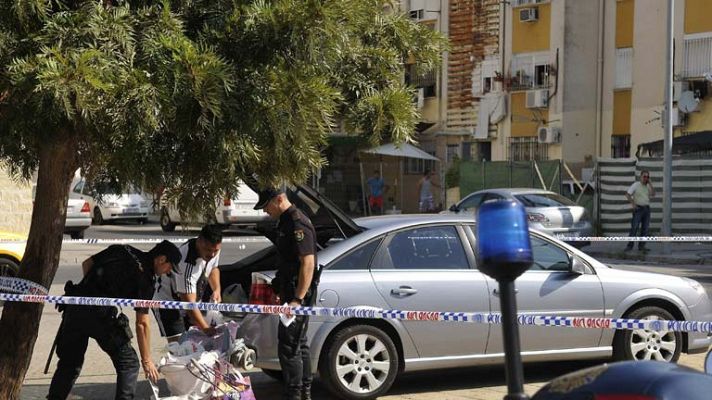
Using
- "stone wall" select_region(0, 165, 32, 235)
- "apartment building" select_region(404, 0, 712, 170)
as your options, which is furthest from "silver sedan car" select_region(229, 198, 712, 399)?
"apartment building" select_region(404, 0, 712, 170)

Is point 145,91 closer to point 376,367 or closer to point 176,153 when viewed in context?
point 176,153

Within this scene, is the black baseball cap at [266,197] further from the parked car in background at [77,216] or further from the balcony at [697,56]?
the balcony at [697,56]

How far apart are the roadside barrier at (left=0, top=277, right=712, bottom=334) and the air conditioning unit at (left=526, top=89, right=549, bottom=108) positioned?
2510 centimetres

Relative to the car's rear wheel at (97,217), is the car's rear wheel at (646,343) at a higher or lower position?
higher

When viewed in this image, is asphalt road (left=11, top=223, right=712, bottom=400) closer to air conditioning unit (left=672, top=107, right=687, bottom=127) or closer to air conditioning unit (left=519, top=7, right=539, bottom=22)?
air conditioning unit (left=672, top=107, right=687, bottom=127)

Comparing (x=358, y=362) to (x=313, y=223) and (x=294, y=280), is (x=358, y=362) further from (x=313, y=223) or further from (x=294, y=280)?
(x=313, y=223)

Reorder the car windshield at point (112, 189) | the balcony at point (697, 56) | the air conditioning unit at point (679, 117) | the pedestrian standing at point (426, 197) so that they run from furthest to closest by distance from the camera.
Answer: the pedestrian standing at point (426, 197)
the air conditioning unit at point (679, 117)
the balcony at point (697, 56)
the car windshield at point (112, 189)

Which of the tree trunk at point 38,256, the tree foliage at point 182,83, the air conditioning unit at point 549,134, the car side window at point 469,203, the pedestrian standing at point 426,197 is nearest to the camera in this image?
the tree foliage at point 182,83

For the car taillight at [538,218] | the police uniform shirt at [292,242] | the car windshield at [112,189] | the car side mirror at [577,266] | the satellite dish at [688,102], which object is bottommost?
the car taillight at [538,218]

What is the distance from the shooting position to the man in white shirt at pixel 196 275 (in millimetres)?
7926

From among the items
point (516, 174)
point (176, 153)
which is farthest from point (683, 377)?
point (516, 174)

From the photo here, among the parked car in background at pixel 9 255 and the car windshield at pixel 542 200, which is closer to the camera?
the parked car in background at pixel 9 255

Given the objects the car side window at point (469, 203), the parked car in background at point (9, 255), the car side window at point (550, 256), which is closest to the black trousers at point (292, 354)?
the car side window at point (550, 256)

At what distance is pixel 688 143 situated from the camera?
88.0ft
